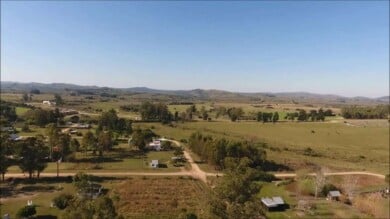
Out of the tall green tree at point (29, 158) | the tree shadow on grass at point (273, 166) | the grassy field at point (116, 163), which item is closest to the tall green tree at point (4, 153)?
the tall green tree at point (29, 158)

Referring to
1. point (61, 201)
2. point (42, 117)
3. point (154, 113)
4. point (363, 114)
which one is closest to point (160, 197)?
point (61, 201)

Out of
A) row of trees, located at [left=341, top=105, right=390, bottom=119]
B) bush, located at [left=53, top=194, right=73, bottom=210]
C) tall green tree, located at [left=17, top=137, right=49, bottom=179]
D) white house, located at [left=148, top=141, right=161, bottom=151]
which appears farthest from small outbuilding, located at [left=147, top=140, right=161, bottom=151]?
row of trees, located at [left=341, top=105, right=390, bottom=119]

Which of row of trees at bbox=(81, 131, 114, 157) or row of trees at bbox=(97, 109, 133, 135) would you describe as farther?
row of trees at bbox=(97, 109, 133, 135)

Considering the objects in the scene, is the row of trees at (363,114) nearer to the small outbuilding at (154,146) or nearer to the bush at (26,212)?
the small outbuilding at (154,146)

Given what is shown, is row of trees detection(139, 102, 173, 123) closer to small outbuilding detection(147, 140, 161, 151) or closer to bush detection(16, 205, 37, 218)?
small outbuilding detection(147, 140, 161, 151)

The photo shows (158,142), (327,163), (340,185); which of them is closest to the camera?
(340,185)

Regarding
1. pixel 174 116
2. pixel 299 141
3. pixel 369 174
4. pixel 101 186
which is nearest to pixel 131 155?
pixel 101 186

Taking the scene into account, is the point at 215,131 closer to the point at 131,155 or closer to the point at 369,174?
the point at 131,155
